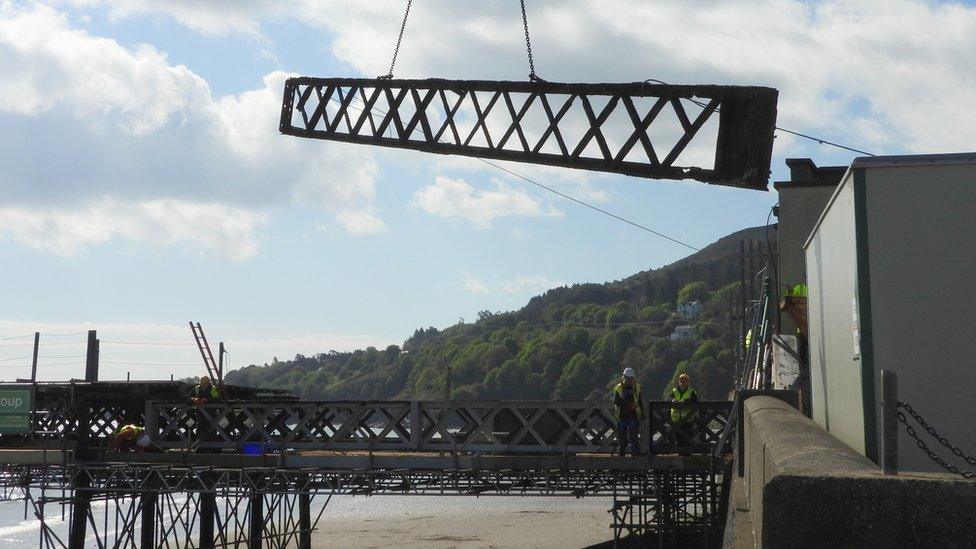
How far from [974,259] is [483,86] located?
8.57m

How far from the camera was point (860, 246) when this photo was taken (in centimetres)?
793

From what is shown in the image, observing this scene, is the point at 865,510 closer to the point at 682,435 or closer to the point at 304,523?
the point at 682,435

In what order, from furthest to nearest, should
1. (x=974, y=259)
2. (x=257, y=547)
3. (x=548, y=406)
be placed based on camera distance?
(x=257, y=547) → (x=548, y=406) → (x=974, y=259)

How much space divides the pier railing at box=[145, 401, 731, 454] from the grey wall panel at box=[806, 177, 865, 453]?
30.8 ft

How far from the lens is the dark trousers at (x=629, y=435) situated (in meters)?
21.9

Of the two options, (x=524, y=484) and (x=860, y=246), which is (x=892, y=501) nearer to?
(x=860, y=246)

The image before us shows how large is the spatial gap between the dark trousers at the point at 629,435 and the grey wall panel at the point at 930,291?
14054 millimetres

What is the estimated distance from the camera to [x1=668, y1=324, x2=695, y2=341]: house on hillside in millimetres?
177625

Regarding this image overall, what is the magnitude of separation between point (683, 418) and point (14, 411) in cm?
1691

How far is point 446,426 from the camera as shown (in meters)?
23.0

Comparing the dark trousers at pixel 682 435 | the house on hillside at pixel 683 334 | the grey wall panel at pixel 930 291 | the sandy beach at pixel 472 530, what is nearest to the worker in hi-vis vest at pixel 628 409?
the dark trousers at pixel 682 435

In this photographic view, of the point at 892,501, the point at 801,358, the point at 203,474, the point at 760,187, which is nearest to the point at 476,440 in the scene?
the point at 203,474

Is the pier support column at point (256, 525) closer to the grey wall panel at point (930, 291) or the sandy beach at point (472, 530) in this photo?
the sandy beach at point (472, 530)

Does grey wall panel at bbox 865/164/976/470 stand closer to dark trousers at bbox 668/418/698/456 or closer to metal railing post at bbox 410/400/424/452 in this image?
dark trousers at bbox 668/418/698/456
